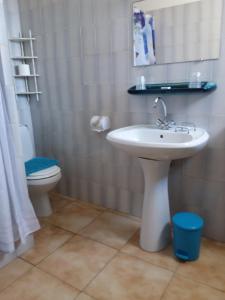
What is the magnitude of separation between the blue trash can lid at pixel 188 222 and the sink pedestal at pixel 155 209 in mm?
122

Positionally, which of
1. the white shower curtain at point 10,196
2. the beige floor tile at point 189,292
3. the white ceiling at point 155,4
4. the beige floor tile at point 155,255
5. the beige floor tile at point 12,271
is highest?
the white ceiling at point 155,4

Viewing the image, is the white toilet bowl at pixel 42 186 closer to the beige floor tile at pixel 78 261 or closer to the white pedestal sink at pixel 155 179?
the beige floor tile at pixel 78 261

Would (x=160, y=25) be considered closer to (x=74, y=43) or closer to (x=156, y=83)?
(x=156, y=83)

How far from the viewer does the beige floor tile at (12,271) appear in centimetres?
148

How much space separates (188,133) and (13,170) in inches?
45.9

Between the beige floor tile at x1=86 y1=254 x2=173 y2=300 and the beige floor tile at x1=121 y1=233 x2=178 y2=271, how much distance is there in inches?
1.9

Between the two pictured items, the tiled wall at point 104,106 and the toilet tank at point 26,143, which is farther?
the toilet tank at point 26,143

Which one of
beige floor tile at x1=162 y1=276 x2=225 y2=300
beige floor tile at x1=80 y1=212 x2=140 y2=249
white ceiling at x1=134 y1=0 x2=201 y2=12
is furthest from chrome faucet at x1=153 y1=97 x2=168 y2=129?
beige floor tile at x1=162 y1=276 x2=225 y2=300

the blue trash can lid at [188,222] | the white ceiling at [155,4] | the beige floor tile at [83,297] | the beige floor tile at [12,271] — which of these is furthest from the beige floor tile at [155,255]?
the white ceiling at [155,4]

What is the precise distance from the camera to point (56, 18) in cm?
213

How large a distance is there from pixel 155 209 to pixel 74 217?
0.87m

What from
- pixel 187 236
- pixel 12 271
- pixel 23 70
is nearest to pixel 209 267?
pixel 187 236

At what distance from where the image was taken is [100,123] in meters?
2.03

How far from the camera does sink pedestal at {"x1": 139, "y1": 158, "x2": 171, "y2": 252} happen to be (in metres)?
1.62
